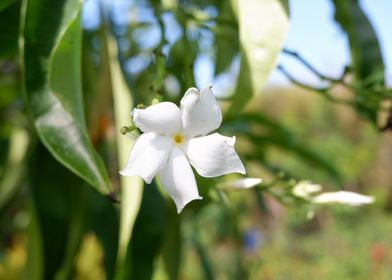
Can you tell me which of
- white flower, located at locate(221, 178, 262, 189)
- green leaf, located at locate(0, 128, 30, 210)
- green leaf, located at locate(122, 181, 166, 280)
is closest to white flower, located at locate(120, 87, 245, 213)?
white flower, located at locate(221, 178, 262, 189)

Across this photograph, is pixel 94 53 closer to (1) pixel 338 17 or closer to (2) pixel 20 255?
(1) pixel 338 17

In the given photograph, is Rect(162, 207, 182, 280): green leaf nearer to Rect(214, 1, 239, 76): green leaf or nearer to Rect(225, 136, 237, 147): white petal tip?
Rect(214, 1, 239, 76): green leaf

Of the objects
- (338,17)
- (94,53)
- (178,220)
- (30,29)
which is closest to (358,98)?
(338,17)

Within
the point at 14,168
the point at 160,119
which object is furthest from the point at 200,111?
the point at 14,168

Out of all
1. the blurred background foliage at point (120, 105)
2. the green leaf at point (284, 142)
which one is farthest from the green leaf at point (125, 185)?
the green leaf at point (284, 142)

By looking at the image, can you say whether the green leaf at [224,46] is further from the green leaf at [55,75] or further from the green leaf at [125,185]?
the green leaf at [55,75]

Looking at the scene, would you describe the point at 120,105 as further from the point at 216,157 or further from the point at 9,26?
the point at 216,157
